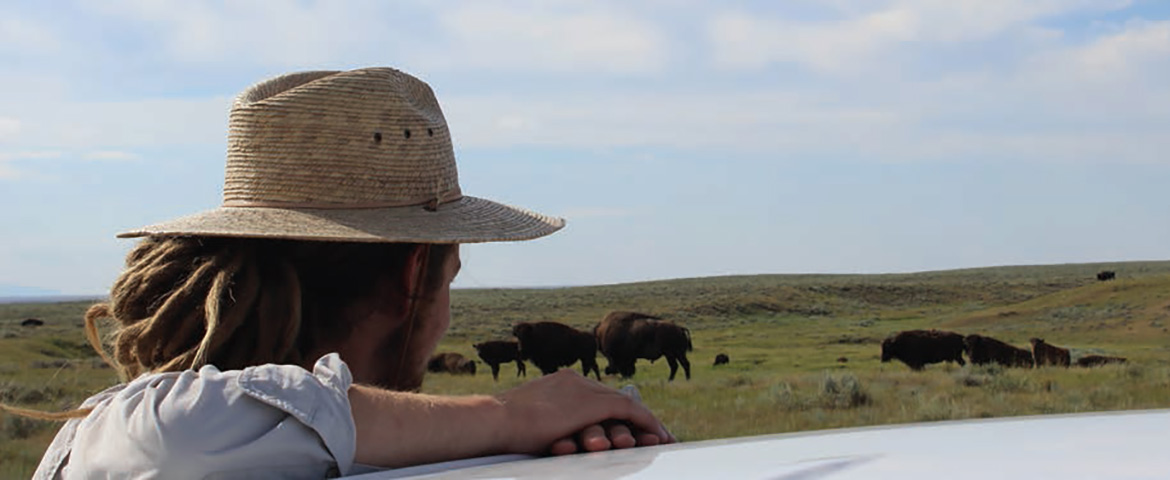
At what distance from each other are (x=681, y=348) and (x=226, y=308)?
26.3 metres

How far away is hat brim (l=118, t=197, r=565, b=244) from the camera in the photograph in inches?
78.4

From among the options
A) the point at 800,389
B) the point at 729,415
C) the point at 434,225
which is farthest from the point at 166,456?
the point at 800,389

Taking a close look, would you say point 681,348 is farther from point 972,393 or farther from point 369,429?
point 369,429

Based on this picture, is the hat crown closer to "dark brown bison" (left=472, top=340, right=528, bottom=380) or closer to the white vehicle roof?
the white vehicle roof

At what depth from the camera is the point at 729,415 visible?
1460 cm

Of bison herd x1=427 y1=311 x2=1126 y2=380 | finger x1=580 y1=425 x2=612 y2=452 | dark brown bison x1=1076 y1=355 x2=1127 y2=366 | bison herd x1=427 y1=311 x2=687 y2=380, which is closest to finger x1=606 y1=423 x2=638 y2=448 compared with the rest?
finger x1=580 y1=425 x2=612 y2=452

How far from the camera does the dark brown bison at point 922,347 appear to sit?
27.5 meters

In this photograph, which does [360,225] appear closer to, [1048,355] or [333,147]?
[333,147]

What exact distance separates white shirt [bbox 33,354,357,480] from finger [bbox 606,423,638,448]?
36 centimetres

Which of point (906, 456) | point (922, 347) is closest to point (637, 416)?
point (906, 456)

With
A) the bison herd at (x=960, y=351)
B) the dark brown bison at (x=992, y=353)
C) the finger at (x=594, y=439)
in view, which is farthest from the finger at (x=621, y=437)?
the dark brown bison at (x=992, y=353)

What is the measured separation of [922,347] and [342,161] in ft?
88.6

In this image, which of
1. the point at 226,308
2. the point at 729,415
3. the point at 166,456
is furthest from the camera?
the point at 729,415

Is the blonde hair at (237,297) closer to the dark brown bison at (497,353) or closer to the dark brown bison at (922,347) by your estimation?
the dark brown bison at (497,353)
